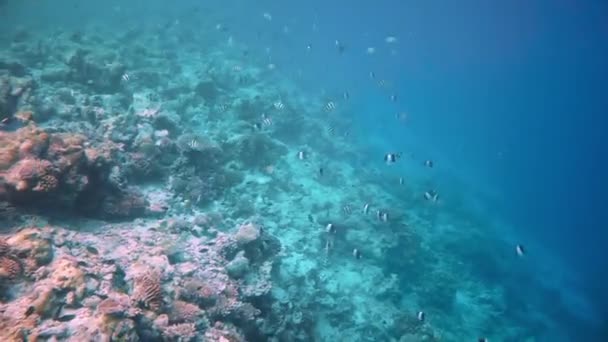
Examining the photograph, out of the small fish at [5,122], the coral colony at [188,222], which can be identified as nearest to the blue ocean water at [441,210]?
the coral colony at [188,222]

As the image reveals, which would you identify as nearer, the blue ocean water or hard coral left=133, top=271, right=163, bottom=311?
hard coral left=133, top=271, right=163, bottom=311

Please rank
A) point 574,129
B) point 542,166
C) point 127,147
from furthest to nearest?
point 574,129 < point 542,166 < point 127,147

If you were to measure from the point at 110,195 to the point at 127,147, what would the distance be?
2.65 metres

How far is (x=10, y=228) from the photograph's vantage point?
6.41 metres

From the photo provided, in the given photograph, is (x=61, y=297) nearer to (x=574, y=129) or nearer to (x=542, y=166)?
(x=542, y=166)

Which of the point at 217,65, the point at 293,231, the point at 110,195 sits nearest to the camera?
the point at 110,195

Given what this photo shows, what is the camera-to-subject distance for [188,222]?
10.0m

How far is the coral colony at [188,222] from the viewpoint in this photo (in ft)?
18.7

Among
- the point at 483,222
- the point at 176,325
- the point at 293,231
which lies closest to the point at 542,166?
the point at 483,222

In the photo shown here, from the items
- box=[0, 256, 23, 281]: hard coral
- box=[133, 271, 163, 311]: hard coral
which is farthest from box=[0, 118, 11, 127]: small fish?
box=[133, 271, 163, 311]: hard coral

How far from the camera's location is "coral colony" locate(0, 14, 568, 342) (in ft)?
18.7

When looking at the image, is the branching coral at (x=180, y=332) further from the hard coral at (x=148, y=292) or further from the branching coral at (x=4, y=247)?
the branching coral at (x=4, y=247)

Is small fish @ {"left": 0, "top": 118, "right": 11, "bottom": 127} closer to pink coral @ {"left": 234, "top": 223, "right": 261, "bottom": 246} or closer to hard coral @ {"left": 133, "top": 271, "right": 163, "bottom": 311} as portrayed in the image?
hard coral @ {"left": 133, "top": 271, "right": 163, "bottom": 311}

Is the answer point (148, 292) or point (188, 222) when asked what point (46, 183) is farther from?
point (188, 222)
